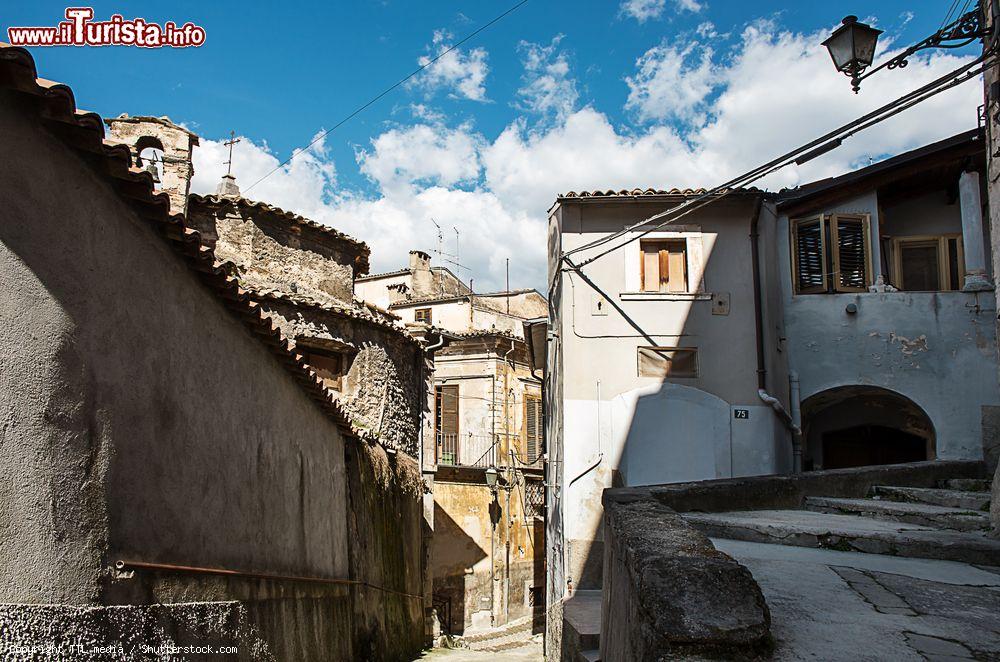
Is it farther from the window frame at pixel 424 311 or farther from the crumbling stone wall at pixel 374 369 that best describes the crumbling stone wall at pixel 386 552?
the window frame at pixel 424 311

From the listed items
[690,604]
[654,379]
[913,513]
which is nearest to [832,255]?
[654,379]

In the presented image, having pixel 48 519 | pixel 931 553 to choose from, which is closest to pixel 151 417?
pixel 48 519

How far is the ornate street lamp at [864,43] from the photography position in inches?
292

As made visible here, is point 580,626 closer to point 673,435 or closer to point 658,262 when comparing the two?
point 673,435

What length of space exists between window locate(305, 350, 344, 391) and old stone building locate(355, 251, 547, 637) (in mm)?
2220

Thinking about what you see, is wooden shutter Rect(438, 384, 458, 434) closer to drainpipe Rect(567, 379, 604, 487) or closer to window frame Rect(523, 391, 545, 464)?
window frame Rect(523, 391, 545, 464)

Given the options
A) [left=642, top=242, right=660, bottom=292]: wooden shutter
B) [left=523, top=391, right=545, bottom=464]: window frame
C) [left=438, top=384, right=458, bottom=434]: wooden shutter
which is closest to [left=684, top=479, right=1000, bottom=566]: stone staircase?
[left=642, top=242, right=660, bottom=292]: wooden shutter

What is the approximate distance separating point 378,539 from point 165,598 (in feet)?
27.2

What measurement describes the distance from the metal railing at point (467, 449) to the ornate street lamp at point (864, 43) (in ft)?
62.4

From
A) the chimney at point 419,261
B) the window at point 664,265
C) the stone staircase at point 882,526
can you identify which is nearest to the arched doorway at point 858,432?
the window at point 664,265

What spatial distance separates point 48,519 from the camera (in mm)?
4617

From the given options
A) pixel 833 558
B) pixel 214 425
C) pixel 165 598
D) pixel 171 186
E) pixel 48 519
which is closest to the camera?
pixel 48 519

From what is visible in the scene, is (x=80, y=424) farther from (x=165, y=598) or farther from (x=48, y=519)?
(x=165, y=598)

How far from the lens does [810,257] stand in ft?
54.2
